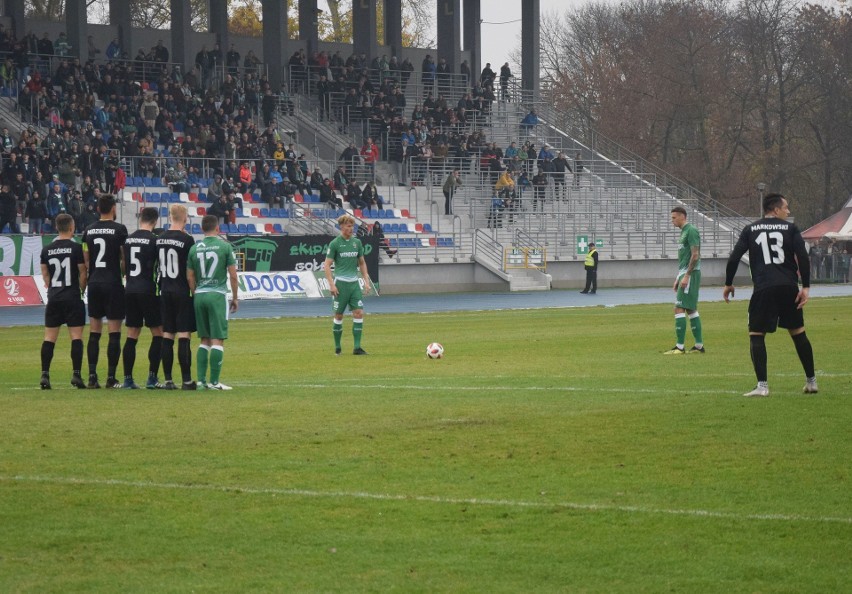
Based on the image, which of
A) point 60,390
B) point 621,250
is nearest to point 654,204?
point 621,250

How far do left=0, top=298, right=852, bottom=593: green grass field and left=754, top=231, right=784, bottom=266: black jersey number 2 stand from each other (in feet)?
4.94

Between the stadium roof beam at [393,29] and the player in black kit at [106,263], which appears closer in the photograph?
the player in black kit at [106,263]

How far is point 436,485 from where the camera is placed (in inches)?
358

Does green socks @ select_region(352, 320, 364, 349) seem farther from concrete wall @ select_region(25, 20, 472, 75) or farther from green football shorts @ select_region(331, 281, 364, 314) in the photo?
concrete wall @ select_region(25, 20, 472, 75)

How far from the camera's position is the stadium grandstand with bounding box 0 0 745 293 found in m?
47.1

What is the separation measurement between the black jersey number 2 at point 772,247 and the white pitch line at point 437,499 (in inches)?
239

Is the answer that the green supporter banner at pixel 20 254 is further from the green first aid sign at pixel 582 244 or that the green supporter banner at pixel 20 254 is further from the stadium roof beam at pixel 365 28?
the stadium roof beam at pixel 365 28

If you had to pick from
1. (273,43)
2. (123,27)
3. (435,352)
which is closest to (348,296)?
(435,352)

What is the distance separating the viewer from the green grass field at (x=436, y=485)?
6.89 m

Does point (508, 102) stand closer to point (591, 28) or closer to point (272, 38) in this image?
point (272, 38)

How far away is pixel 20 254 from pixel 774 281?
93.7ft

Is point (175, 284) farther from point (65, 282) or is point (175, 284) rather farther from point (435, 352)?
point (435, 352)

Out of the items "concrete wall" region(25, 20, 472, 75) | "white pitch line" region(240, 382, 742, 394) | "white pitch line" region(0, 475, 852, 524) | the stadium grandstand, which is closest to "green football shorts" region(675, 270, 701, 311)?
"white pitch line" region(240, 382, 742, 394)

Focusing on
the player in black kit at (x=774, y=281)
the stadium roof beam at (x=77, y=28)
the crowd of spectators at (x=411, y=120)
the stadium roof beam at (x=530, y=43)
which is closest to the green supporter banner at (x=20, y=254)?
the stadium roof beam at (x=77, y=28)
